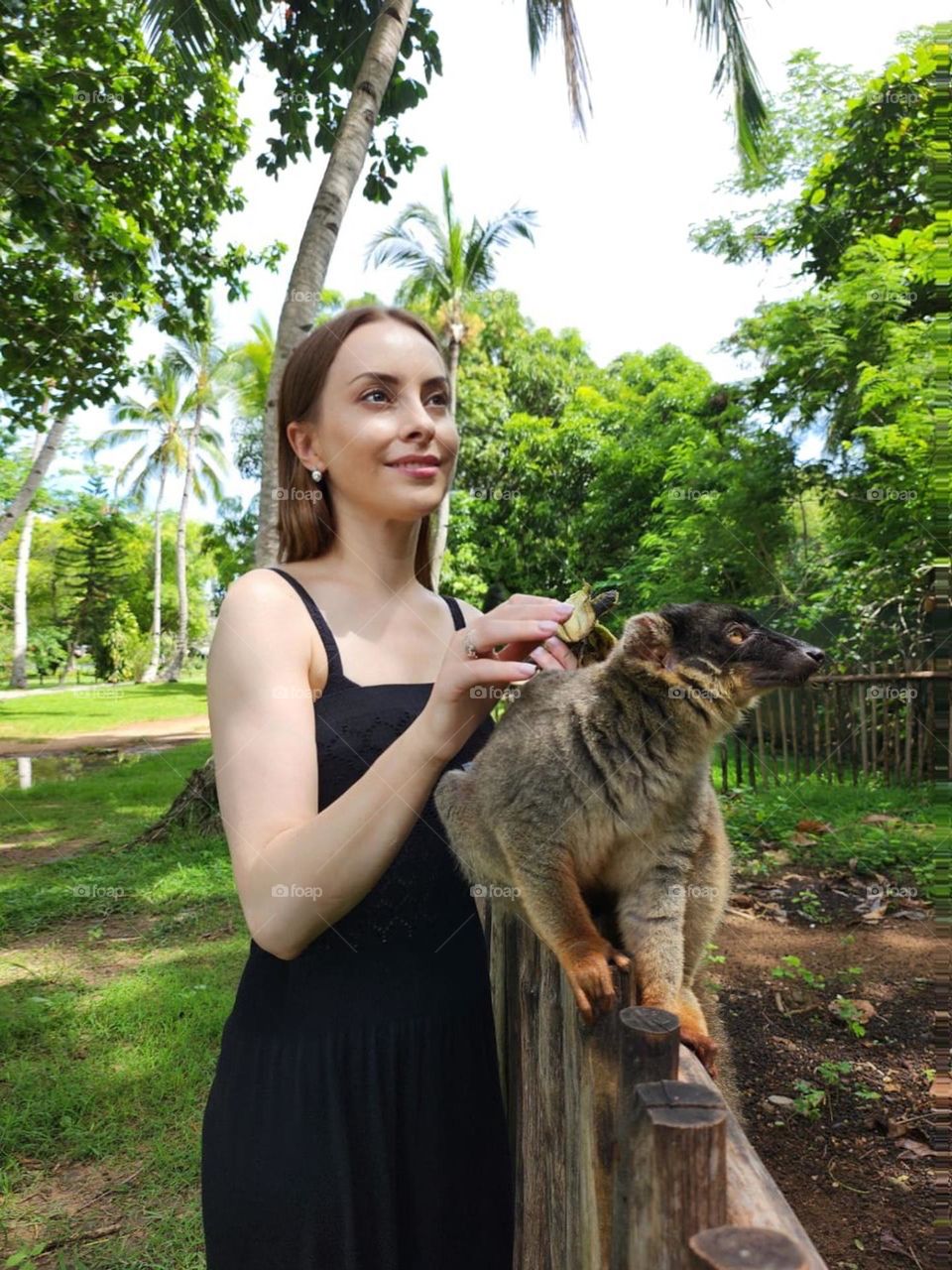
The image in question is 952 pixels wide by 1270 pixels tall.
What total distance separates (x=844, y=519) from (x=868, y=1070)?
631 centimetres

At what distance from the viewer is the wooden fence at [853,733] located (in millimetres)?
7496

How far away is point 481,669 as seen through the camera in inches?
50.2

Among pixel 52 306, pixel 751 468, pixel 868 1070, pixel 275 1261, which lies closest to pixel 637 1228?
pixel 275 1261

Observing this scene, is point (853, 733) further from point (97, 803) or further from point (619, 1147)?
point (97, 803)

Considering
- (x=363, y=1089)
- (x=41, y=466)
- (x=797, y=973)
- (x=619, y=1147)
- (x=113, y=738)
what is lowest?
(x=113, y=738)

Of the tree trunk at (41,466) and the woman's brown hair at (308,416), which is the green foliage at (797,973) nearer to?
the woman's brown hair at (308,416)

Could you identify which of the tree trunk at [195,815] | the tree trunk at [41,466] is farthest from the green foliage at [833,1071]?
the tree trunk at [41,466]

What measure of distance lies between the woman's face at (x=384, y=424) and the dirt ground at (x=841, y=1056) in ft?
9.61

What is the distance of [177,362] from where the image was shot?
81.1ft

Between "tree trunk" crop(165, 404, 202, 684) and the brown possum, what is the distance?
72.1ft

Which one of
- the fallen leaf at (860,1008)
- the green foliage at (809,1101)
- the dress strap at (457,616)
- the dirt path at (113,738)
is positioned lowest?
the dirt path at (113,738)

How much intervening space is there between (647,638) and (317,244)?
495 centimetres

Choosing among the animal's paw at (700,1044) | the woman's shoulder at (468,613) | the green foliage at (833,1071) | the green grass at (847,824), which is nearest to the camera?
the animal's paw at (700,1044)

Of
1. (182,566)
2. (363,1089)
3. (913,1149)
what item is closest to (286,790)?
(363,1089)
